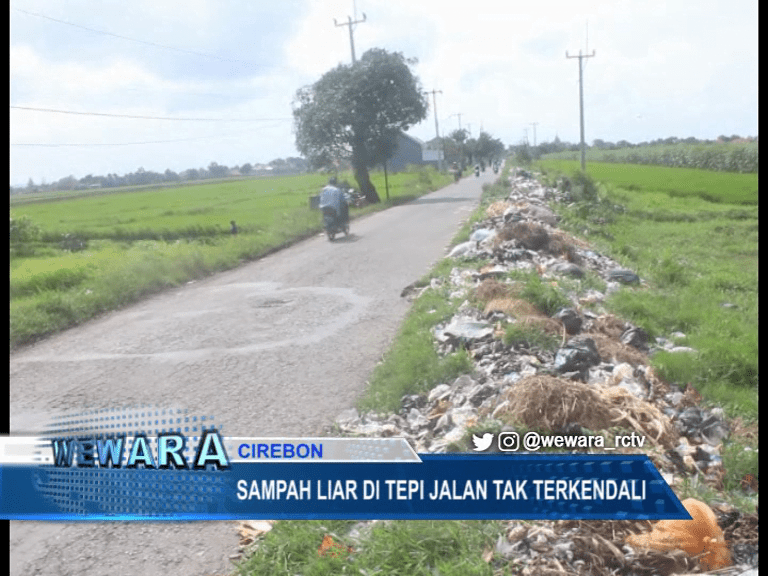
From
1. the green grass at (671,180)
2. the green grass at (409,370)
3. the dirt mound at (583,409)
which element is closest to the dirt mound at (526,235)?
the green grass at (409,370)

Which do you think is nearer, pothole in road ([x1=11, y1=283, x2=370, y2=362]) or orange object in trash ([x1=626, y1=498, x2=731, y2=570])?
orange object in trash ([x1=626, y1=498, x2=731, y2=570])

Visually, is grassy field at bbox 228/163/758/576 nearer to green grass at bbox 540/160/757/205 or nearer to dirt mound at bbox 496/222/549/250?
dirt mound at bbox 496/222/549/250

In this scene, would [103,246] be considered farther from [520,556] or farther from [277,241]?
[520,556]

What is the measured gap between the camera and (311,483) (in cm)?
236

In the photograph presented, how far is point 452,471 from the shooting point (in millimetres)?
2297

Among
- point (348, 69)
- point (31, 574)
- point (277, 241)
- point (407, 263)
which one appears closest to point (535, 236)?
point (407, 263)

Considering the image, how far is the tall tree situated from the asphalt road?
112 centimetres

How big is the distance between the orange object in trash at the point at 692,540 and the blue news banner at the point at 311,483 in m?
0.04

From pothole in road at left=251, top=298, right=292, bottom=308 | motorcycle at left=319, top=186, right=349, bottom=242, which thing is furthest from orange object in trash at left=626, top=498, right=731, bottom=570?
motorcycle at left=319, top=186, right=349, bottom=242

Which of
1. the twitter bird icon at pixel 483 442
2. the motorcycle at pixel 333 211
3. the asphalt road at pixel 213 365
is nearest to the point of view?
the twitter bird icon at pixel 483 442

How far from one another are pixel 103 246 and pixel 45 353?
3437 millimetres

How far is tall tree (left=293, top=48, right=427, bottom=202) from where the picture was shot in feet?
9.88

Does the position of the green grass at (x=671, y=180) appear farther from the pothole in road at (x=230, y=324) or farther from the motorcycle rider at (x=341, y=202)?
the pothole in road at (x=230, y=324)

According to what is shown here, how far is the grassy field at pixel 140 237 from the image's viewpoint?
16.2 ft
